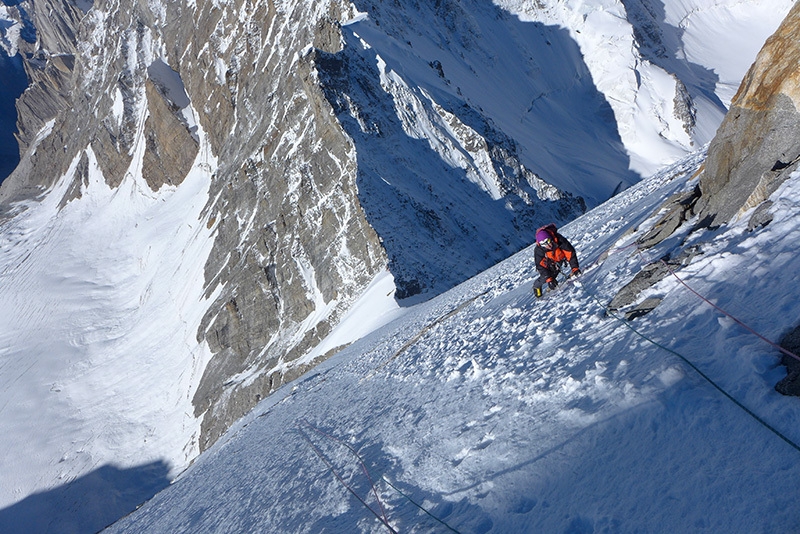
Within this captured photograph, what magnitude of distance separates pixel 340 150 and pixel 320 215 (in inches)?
189

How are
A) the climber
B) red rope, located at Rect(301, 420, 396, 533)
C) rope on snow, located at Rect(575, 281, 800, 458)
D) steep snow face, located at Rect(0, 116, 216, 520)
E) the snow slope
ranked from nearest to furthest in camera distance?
rope on snow, located at Rect(575, 281, 800, 458) < the snow slope < red rope, located at Rect(301, 420, 396, 533) < the climber < steep snow face, located at Rect(0, 116, 216, 520)

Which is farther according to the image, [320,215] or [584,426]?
[320,215]

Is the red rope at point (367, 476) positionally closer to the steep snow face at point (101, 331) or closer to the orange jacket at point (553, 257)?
the orange jacket at point (553, 257)

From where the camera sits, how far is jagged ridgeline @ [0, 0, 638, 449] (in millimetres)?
37188

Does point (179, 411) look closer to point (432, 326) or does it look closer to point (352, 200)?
point (352, 200)

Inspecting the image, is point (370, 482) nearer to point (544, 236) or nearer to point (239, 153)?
point (544, 236)

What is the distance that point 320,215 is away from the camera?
134 ft

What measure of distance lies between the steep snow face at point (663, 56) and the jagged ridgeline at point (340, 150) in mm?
2475

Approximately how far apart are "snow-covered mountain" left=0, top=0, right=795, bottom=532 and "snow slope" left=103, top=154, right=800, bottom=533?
0.35ft

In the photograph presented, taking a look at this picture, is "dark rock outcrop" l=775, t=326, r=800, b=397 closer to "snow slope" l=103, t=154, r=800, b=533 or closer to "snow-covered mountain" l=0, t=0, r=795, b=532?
"snow slope" l=103, t=154, r=800, b=533

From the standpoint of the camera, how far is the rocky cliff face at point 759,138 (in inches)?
307

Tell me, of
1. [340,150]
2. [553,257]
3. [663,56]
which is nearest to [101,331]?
[340,150]

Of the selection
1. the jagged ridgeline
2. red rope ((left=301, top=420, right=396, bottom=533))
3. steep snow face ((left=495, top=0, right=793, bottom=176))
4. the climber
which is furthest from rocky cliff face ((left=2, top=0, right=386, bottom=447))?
steep snow face ((left=495, top=0, right=793, bottom=176))

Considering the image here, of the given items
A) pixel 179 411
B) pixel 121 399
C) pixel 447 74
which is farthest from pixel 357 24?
pixel 121 399
